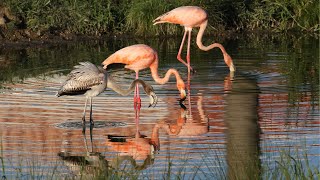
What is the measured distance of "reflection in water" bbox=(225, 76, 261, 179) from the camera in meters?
8.20

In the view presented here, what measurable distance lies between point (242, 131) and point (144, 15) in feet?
35.9

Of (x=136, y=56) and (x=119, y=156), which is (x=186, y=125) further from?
(x=136, y=56)

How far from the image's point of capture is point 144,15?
69.9ft

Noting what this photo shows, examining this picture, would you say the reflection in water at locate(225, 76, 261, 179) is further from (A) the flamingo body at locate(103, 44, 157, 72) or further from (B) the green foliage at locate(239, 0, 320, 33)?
(B) the green foliage at locate(239, 0, 320, 33)

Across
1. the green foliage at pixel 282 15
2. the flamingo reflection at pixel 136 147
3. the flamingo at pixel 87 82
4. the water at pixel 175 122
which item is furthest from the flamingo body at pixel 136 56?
the green foliage at pixel 282 15

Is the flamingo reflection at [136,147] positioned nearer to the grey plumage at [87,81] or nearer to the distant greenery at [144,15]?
the grey plumage at [87,81]

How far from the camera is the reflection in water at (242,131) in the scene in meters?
8.20

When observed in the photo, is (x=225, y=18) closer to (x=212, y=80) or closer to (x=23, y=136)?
(x=212, y=80)

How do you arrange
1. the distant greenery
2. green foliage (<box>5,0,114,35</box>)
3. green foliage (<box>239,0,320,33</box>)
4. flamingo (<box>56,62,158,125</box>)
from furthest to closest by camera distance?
green foliage (<box>239,0,320,33</box>) → the distant greenery → green foliage (<box>5,0,114,35</box>) → flamingo (<box>56,62,158,125</box>)

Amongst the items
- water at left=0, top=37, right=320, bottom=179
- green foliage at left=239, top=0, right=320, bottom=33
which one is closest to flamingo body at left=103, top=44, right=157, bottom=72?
water at left=0, top=37, right=320, bottom=179

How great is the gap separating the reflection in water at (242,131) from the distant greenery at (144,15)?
671cm

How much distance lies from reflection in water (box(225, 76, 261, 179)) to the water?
0.05 ft

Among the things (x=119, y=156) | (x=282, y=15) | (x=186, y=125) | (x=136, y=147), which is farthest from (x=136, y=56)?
(x=282, y=15)

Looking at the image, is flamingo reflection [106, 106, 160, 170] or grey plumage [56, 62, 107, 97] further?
grey plumage [56, 62, 107, 97]
